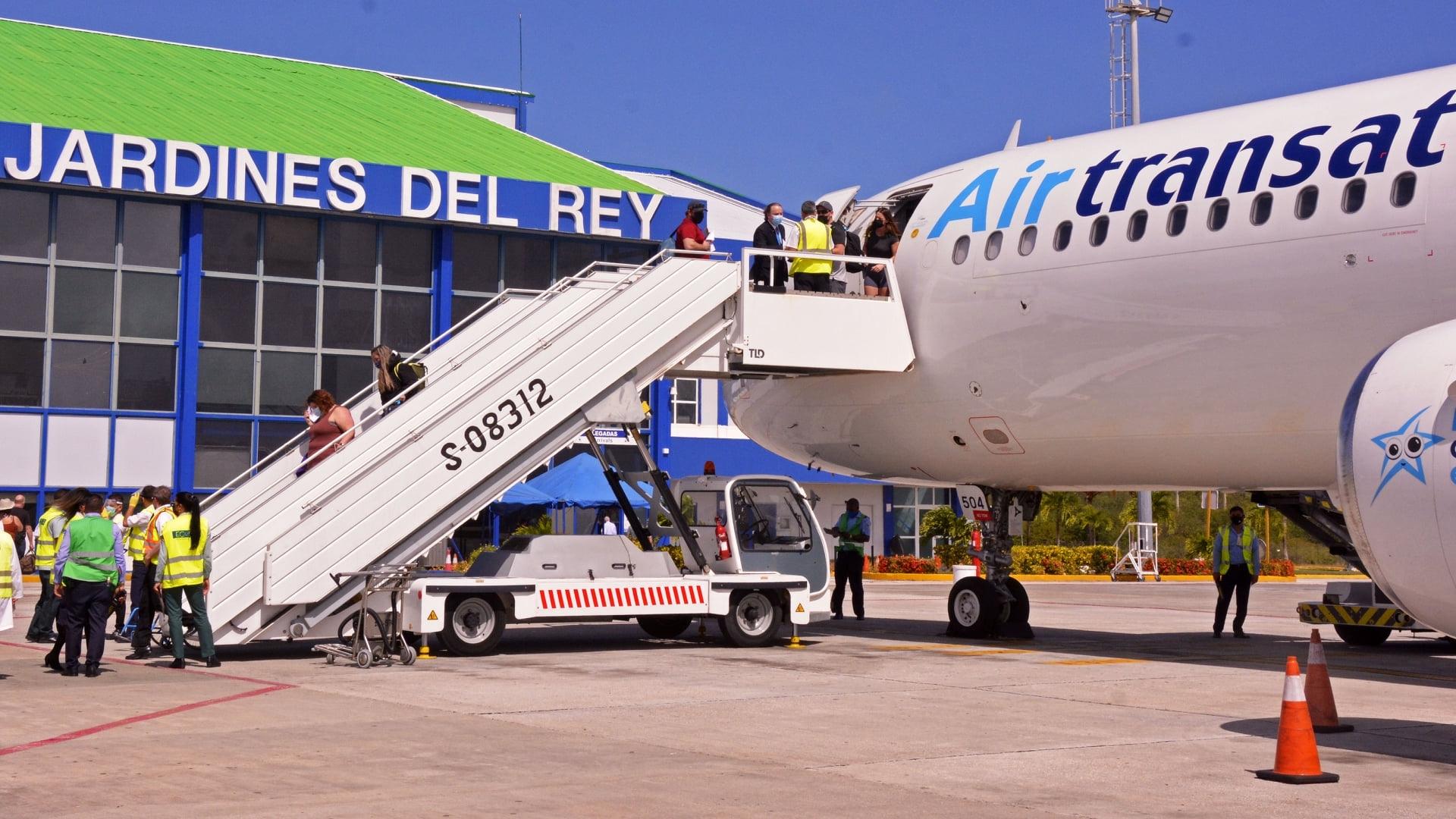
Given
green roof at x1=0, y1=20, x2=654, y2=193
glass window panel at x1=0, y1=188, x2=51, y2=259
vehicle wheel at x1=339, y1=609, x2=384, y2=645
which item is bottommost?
vehicle wheel at x1=339, y1=609, x2=384, y2=645

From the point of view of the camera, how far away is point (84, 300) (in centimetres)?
3550

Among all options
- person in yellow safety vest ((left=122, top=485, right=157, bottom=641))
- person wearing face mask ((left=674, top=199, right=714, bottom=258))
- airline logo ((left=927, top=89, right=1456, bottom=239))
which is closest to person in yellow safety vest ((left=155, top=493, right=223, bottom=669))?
person in yellow safety vest ((left=122, top=485, right=157, bottom=641))

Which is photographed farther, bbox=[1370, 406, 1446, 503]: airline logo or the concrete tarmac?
bbox=[1370, 406, 1446, 503]: airline logo

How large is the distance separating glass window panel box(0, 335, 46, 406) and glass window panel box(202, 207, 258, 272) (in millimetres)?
3988

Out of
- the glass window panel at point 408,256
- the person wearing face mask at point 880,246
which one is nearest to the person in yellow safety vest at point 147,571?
the person wearing face mask at point 880,246

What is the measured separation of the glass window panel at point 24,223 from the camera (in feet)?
113

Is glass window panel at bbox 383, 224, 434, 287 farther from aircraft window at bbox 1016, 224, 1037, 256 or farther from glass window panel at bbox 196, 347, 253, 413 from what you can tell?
aircraft window at bbox 1016, 224, 1037, 256

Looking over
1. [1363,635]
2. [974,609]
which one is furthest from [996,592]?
[1363,635]

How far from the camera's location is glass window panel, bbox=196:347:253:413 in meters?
36.7

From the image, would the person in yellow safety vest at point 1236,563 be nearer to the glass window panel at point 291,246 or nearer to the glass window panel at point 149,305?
the glass window panel at point 291,246

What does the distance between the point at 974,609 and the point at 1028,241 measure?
16.6 feet

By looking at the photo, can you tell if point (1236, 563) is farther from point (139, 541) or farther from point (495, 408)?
point (139, 541)

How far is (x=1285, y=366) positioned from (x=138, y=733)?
34.3 feet

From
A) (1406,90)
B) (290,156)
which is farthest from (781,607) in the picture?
(290,156)
